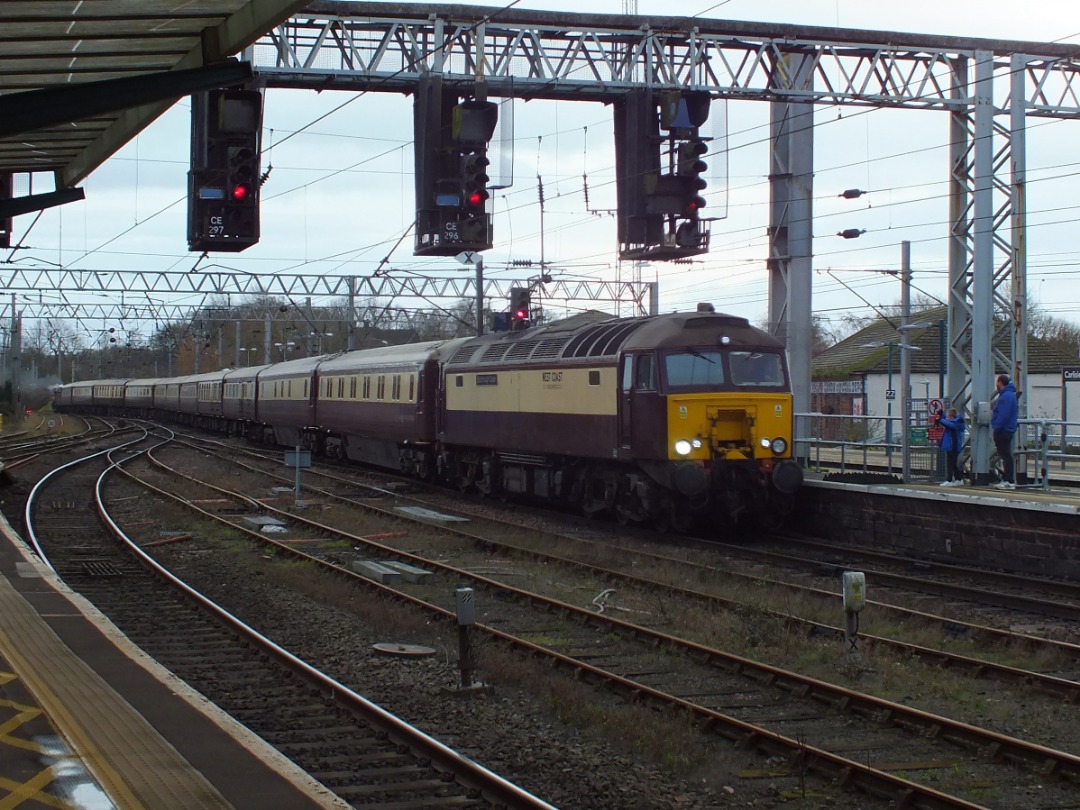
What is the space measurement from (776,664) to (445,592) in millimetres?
4918

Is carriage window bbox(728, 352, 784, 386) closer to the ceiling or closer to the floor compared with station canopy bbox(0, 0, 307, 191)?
closer to the floor

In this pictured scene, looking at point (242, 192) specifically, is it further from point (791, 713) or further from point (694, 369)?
point (791, 713)

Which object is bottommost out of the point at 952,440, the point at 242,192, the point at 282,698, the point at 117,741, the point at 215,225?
the point at 282,698

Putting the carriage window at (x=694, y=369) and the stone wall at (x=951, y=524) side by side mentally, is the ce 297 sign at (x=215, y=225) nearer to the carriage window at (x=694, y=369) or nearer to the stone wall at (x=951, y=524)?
the carriage window at (x=694, y=369)

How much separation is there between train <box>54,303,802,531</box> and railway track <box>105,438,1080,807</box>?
5649 millimetres

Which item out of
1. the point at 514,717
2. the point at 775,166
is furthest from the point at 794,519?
the point at 514,717

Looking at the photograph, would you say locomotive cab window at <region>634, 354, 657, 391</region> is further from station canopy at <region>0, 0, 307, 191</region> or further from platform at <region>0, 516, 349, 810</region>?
station canopy at <region>0, 0, 307, 191</region>

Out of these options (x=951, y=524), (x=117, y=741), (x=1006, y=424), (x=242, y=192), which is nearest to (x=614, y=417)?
(x=951, y=524)

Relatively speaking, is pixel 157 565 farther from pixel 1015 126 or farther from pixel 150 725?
pixel 1015 126

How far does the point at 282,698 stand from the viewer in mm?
9281

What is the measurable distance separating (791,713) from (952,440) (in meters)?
12.5

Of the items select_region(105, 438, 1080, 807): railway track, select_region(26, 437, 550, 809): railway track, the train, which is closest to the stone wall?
the train

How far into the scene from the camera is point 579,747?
802 cm

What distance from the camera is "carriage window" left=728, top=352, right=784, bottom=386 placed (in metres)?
18.0
